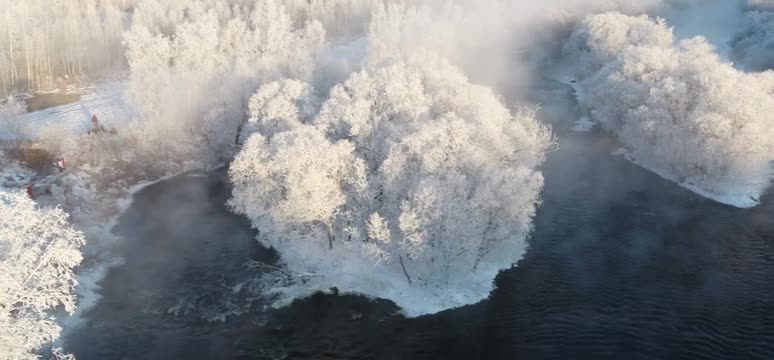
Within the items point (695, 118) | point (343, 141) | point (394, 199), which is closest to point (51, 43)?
point (343, 141)

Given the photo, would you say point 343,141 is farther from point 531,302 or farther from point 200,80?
point 200,80

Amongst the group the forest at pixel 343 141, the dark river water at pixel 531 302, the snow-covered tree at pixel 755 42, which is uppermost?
the snow-covered tree at pixel 755 42

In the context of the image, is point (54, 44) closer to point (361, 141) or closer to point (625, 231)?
point (361, 141)

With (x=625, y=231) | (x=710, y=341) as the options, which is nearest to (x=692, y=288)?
(x=710, y=341)

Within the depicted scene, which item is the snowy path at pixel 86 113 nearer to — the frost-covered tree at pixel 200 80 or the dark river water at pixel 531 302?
the frost-covered tree at pixel 200 80

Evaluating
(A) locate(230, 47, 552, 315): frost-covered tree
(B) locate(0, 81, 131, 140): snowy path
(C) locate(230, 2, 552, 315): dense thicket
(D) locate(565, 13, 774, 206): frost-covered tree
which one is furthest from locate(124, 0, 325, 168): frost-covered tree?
(D) locate(565, 13, 774, 206): frost-covered tree

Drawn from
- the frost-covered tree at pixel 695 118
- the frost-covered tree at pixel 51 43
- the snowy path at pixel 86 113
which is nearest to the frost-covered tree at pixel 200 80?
the snowy path at pixel 86 113

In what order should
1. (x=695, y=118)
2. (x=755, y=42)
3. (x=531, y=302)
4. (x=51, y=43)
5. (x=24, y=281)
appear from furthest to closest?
1. (x=755, y=42)
2. (x=51, y=43)
3. (x=695, y=118)
4. (x=531, y=302)
5. (x=24, y=281)

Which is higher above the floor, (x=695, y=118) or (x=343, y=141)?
(x=695, y=118)
